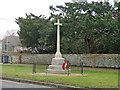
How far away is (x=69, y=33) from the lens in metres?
32.7

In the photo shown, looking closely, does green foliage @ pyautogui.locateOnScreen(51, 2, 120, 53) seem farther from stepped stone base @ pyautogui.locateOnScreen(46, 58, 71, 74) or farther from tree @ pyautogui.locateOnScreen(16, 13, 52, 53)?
stepped stone base @ pyautogui.locateOnScreen(46, 58, 71, 74)

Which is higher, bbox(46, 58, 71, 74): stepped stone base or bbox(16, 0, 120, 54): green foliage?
bbox(16, 0, 120, 54): green foliage

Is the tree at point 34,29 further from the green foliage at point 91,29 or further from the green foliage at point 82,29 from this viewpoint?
the green foliage at point 91,29

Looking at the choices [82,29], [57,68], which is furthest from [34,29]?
[57,68]

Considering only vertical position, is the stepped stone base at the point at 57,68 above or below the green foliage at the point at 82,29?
below

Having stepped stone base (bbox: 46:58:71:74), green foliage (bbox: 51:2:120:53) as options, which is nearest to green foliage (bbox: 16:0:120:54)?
green foliage (bbox: 51:2:120:53)

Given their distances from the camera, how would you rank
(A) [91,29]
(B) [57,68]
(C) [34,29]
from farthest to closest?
(C) [34,29]
(A) [91,29]
(B) [57,68]

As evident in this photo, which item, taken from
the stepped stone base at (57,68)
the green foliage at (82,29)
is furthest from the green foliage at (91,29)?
the stepped stone base at (57,68)

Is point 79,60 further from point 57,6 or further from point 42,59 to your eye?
point 57,6

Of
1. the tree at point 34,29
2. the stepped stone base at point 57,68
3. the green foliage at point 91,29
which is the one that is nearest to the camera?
the stepped stone base at point 57,68

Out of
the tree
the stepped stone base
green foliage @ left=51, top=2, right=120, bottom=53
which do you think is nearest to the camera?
the stepped stone base

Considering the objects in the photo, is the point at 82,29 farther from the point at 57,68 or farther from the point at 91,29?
the point at 57,68

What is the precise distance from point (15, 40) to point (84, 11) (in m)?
47.0

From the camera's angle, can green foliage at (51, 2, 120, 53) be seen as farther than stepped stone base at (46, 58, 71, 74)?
Yes
